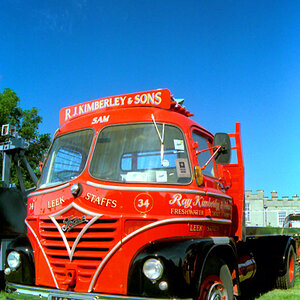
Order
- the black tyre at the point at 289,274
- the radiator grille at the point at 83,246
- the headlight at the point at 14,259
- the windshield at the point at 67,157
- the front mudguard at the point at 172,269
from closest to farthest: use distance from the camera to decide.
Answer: the front mudguard at the point at 172,269, the radiator grille at the point at 83,246, the headlight at the point at 14,259, the windshield at the point at 67,157, the black tyre at the point at 289,274

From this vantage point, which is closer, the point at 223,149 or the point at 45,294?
the point at 45,294

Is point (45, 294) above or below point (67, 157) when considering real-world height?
below

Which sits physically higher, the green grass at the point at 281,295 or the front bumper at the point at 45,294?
the front bumper at the point at 45,294

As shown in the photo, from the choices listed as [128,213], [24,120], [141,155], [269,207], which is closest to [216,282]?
[128,213]

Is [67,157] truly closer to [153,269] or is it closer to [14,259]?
[14,259]

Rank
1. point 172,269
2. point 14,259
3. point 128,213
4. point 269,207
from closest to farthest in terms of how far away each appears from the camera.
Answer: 1. point 172,269
2. point 128,213
3. point 14,259
4. point 269,207

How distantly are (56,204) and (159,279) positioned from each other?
149 centimetres

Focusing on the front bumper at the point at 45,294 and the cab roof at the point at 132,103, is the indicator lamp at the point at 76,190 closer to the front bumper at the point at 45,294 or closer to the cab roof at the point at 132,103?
the front bumper at the point at 45,294

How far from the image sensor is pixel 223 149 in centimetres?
477

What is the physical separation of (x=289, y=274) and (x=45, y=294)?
5732mm

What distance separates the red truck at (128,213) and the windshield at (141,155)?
1 cm

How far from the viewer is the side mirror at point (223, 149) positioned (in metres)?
4.75

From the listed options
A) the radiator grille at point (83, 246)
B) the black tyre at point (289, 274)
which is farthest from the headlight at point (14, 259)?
the black tyre at point (289, 274)

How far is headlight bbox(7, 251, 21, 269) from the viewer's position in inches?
178
